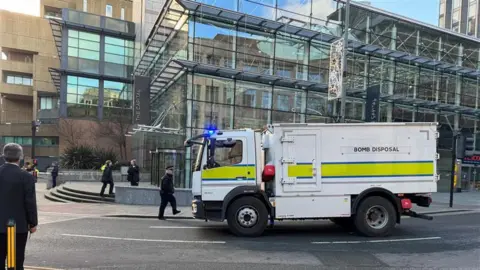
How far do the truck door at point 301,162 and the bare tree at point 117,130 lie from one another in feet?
105

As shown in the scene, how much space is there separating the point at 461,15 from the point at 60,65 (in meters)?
59.1

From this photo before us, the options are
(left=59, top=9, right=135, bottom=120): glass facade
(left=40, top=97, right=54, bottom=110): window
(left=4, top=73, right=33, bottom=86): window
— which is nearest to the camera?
(left=59, top=9, right=135, bottom=120): glass facade

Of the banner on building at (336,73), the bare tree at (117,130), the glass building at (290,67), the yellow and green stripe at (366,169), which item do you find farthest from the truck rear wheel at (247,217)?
the bare tree at (117,130)

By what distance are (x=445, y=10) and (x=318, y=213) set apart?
67788 mm

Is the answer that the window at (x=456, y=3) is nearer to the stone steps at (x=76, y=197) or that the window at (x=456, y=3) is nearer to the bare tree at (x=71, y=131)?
the bare tree at (x=71, y=131)

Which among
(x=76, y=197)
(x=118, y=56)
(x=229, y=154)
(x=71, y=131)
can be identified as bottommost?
(x=76, y=197)

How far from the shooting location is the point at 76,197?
1777cm

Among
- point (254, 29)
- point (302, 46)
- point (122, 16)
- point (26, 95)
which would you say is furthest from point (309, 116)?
point (26, 95)

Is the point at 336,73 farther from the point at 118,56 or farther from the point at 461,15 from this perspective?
the point at 461,15

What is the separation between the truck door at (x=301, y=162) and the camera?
930 cm

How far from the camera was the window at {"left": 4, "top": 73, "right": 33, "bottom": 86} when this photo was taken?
58625 mm

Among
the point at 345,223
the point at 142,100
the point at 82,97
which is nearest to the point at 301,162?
the point at 345,223

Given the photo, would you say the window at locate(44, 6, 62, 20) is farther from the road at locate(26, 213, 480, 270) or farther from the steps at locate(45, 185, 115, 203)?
the road at locate(26, 213, 480, 270)

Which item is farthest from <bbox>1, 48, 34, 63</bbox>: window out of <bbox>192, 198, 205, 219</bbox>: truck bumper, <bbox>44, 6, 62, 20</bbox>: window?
<bbox>192, 198, 205, 219</bbox>: truck bumper
